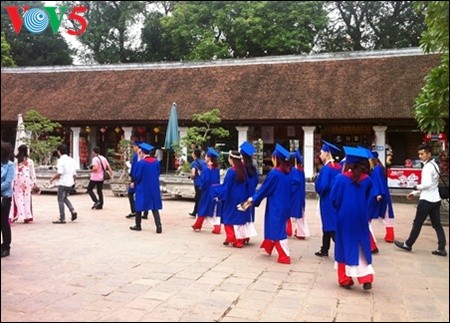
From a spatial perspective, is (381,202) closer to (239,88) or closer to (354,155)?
(354,155)

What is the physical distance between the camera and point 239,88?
62.5ft

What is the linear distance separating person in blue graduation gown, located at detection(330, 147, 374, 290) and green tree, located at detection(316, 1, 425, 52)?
23809 millimetres

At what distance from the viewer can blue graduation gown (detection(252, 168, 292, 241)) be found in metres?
6.27

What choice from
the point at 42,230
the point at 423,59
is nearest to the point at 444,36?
the point at 42,230

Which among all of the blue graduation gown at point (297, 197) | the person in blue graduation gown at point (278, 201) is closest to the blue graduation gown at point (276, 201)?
the person in blue graduation gown at point (278, 201)

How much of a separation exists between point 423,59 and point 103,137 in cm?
1449

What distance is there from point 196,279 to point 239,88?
14422mm

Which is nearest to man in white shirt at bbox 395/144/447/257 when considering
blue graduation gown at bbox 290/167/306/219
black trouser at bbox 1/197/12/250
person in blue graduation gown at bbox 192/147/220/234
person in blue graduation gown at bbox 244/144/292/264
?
blue graduation gown at bbox 290/167/306/219

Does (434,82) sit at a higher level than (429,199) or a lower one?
higher

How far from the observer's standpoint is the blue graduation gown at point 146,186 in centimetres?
823

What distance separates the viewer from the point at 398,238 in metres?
8.31

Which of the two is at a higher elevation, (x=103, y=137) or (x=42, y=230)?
(x=103, y=137)

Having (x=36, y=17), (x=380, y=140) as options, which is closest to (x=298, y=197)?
(x=36, y=17)

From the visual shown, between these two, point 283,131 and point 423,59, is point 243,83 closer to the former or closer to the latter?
point 283,131
